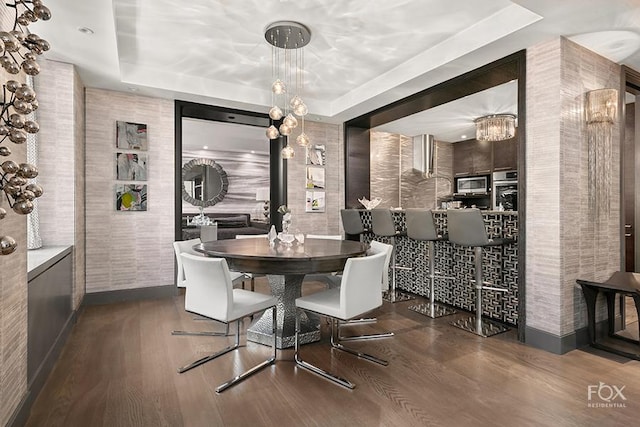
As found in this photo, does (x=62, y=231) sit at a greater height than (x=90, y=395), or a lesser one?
greater

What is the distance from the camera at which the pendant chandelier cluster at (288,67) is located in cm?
313

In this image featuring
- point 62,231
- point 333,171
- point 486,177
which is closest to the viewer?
point 62,231

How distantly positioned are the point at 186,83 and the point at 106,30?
1.47 m

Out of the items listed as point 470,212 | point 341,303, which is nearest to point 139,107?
point 341,303

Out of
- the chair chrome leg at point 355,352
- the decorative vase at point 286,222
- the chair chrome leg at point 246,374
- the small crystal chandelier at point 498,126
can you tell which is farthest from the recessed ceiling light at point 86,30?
the small crystal chandelier at point 498,126

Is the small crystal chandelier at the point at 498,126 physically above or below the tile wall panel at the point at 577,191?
above

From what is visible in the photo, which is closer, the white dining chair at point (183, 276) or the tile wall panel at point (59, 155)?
the white dining chair at point (183, 276)

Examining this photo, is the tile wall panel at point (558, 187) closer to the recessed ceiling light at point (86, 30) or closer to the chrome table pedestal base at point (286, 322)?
the chrome table pedestal base at point (286, 322)

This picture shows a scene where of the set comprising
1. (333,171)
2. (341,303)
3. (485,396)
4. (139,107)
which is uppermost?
(139,107)

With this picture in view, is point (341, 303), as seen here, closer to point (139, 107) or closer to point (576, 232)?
point (576, 232)

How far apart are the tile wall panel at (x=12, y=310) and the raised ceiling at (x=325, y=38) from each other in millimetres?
1316

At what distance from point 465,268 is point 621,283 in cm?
136

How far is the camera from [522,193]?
305cm

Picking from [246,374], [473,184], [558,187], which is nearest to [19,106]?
[246,374]
